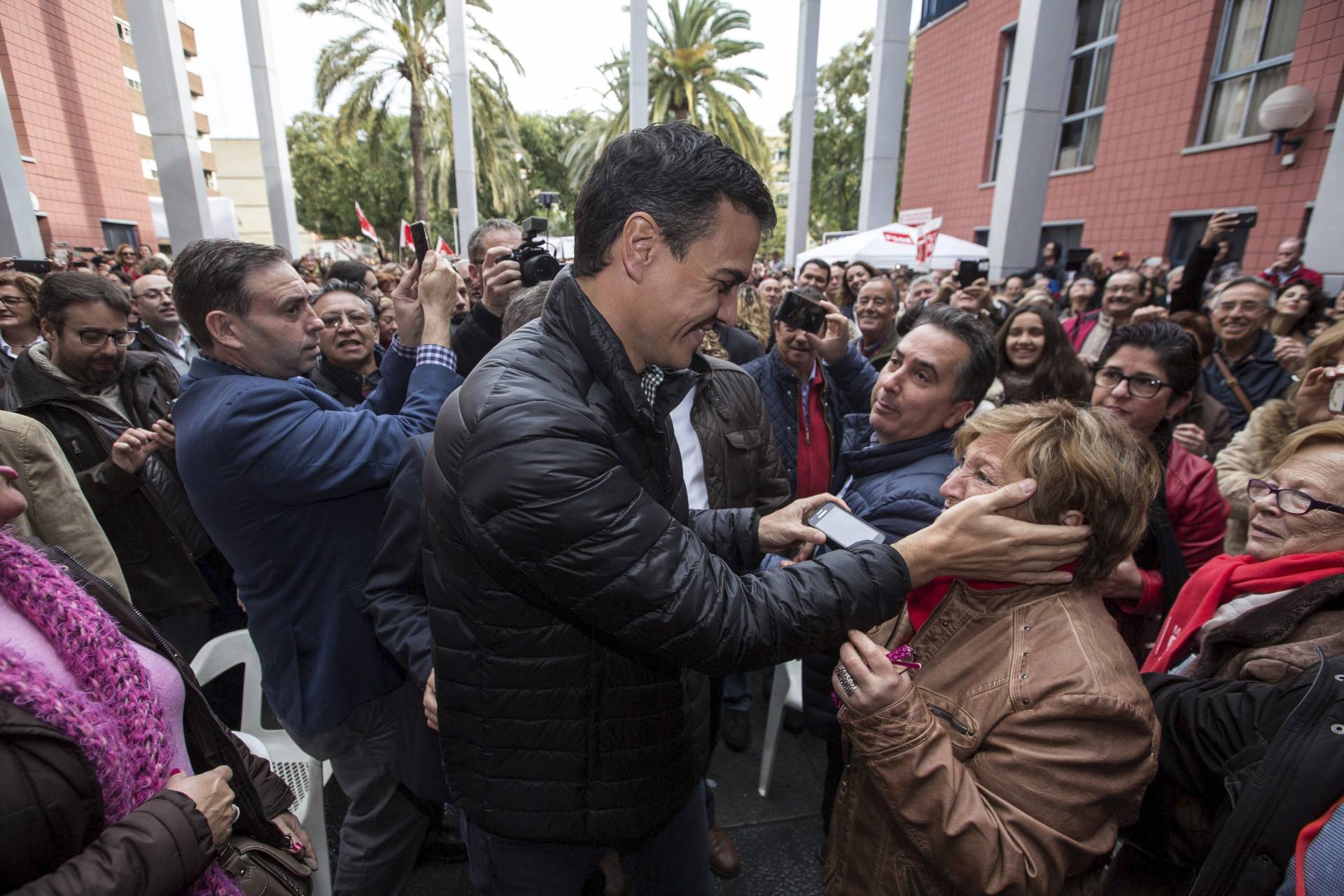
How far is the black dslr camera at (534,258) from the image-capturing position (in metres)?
2.75

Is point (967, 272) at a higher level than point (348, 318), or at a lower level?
higher

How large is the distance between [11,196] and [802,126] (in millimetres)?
12713

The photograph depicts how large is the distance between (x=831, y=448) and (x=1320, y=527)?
223cm

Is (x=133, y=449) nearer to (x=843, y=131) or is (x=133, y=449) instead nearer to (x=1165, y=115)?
(x=1165, y=115)

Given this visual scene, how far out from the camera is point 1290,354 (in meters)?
4.04

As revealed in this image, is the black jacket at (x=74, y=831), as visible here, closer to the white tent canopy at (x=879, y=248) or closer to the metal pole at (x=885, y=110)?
the white tent canopy at (x=879, y=248)

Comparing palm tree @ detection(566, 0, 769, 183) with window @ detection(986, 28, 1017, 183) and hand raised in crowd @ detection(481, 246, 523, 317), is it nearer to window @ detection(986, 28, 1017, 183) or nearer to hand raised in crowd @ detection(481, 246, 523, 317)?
window @ detection(986, 28, 1017, 183)

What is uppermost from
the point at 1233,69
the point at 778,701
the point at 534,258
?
the point at 1233,69

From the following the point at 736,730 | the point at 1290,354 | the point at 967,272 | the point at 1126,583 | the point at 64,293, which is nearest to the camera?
the point at 1126,583

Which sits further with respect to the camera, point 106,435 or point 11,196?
point 11,196

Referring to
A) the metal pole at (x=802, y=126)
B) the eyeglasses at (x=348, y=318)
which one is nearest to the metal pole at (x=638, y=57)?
the metal pole at (x=802, y=126)

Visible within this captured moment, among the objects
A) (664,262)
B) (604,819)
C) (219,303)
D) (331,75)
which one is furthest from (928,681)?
(331,75)

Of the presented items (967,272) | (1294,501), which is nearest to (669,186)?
(1294,501)

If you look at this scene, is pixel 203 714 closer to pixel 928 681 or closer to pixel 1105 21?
pixel 928 681
